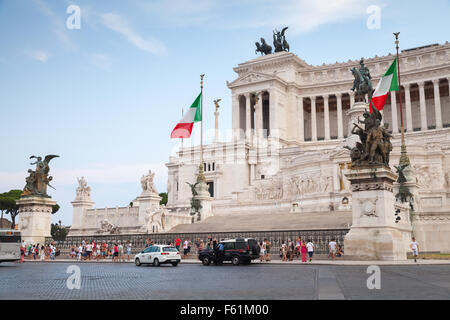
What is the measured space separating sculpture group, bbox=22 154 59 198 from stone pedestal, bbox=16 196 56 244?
18.1 inches

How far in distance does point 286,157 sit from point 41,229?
37849mm

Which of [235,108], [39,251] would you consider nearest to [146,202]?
[39,251]

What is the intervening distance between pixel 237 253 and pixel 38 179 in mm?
17162

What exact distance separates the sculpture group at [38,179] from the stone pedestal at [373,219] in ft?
70.9

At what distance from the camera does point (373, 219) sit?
2061 cm

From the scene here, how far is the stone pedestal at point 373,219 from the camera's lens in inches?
798

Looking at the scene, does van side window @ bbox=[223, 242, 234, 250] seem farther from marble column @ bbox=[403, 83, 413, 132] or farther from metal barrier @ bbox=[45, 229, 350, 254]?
marble column @ bbox=[403, 83, 413, 132]

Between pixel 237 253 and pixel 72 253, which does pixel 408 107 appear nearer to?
pixel 72 253

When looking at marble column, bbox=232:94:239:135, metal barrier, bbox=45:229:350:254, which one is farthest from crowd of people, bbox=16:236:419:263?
marble column, bbox=232:94:239:135

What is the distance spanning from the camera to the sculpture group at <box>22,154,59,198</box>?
3306cm

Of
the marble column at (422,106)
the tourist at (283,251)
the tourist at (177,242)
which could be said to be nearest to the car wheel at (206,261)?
the tourist at (283,251)

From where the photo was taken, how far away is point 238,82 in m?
82.9
